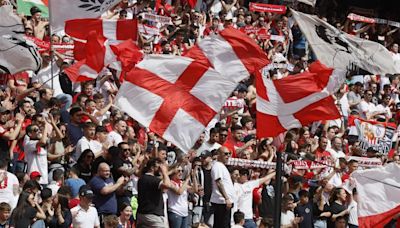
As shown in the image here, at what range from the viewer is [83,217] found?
1553 centimetres

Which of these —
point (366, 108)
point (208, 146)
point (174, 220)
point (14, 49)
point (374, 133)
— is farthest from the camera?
point (366, 108)

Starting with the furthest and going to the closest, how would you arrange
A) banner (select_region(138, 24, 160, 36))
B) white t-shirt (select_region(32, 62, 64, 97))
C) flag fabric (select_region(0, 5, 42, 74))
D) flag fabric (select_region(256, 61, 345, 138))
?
banner (select_region(138, 24, 160, 36)) → white t-shirt (select_region(32, 62, 64, 97)) → flag fabric (select_region(0, 5, 42, 74)) → flag fabric (select_region(256, 61, 345, 138))

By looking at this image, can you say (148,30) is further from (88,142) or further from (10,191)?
(10,191)

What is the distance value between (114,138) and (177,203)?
1.62 meters

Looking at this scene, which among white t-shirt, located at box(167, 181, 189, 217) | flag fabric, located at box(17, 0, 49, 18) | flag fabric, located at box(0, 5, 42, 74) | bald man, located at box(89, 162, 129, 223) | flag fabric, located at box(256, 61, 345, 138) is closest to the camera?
flag fabric, located at box(256, 61, 345, 138)

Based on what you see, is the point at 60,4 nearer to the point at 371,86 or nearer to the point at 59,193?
the point at 59,193

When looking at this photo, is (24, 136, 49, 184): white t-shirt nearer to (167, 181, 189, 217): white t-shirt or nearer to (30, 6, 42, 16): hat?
(167, 181, 189, 217): white t-shirt

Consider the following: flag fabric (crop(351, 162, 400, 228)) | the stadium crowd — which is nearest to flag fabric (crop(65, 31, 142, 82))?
the stadium crowd

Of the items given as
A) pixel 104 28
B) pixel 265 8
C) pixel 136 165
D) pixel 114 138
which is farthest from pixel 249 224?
pixel 265 8

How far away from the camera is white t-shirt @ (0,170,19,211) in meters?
15.4

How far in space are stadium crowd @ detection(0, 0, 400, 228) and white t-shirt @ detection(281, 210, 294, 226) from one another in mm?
14

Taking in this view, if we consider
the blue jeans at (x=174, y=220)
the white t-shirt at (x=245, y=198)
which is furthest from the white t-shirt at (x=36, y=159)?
the white t-shirt at (x=245, y=198)

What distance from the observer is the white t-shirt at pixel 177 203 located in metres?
16.8

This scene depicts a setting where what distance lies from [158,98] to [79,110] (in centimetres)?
374
